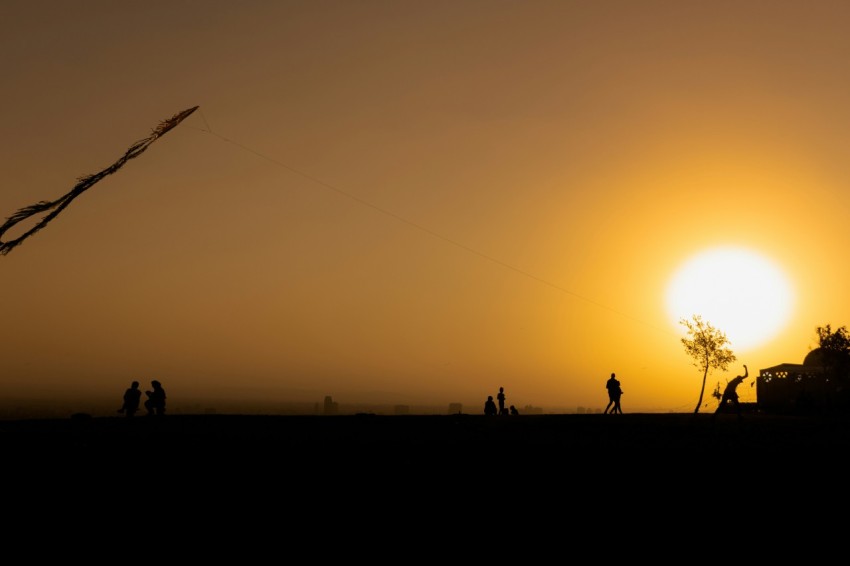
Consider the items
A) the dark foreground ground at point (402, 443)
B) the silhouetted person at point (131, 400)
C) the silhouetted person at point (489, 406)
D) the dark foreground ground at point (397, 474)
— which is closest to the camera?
the dark foreground ground at point (397, 474)

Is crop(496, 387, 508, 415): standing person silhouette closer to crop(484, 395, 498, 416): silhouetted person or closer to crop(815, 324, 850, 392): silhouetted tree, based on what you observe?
crop(484, 395, 498, 416): silhouetted person

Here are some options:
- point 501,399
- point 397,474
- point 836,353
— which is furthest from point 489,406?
point 836,353

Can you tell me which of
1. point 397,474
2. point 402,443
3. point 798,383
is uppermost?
point 798,383

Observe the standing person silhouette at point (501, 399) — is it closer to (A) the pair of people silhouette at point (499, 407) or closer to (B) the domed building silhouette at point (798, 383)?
(A) the pair of people silhouette at point (499, 407)

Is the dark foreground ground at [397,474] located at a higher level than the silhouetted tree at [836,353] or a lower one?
lower

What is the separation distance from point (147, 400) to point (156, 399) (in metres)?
0.52

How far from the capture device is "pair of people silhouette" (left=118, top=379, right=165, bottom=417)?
105ft

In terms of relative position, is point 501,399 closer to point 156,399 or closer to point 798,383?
point 156,399

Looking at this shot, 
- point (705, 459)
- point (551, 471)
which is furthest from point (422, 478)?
point (705, 459)

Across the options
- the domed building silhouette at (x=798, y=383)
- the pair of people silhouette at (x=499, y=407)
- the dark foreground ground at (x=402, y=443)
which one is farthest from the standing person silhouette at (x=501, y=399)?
the domed building silhouette at (x=798, y=383)

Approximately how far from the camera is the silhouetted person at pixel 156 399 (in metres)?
32.8

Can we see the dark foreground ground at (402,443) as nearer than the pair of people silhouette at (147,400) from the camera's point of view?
Yes

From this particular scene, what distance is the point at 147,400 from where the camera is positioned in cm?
3247

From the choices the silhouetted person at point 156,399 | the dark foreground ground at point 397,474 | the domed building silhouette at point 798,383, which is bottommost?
the dark foreground ground at point 397,474
